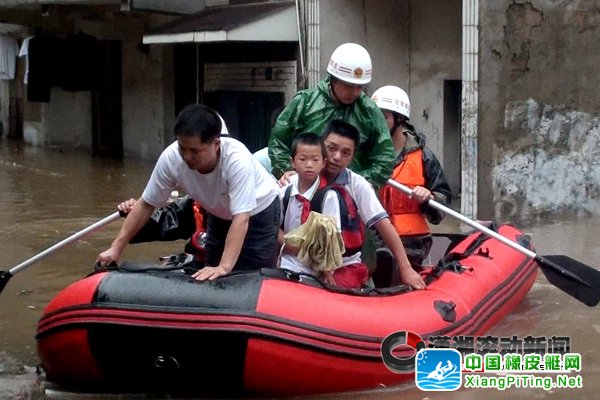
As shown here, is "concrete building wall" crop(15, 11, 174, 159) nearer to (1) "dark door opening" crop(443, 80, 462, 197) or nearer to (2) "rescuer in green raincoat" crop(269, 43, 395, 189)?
(1) "dark door opening" crop(443, 80, 462, 197)

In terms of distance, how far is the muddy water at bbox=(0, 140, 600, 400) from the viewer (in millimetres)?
5613

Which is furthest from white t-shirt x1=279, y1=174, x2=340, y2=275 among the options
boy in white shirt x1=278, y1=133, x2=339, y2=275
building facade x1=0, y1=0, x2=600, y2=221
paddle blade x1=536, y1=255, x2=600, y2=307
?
building facade x1=0, y1=0, x2=600, y2=221

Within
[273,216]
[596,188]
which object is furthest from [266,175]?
[596,188]

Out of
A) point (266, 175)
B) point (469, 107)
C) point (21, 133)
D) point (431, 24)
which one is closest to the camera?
point (266, 175)

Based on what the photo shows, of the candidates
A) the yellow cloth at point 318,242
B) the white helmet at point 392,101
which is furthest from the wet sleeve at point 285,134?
the yellow cloth at point 318,242

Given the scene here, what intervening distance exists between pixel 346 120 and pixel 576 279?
1.56 meters

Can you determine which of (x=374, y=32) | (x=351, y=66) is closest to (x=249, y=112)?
(x=374, y=32)

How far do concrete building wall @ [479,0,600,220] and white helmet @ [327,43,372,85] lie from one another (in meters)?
4.00

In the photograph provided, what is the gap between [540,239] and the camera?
9.12 meters

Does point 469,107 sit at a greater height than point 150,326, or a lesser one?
greater

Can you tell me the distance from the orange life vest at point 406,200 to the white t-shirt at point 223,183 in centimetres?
137

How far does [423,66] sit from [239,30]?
7.05ft

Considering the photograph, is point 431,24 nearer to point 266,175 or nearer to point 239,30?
point 239,30

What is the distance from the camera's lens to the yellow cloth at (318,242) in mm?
5125
